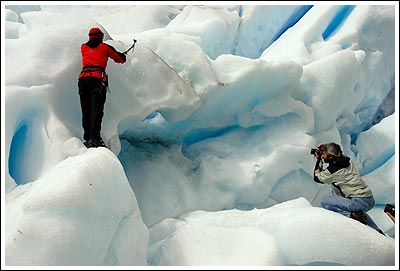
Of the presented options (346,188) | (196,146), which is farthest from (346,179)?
(196,146)

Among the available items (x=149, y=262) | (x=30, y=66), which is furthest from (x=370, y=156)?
(x=30, y=66)

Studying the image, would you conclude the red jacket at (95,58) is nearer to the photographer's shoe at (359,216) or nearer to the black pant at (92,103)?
the black pant at (92,103)

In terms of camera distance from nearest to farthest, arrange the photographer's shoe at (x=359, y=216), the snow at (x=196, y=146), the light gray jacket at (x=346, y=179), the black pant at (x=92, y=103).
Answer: the snow at (x=196, y=146) < the black pant at (x=92, y=103) < the photographer's shoe at (x=359, y=216) < the light gray jacket at (x=346, y=179)

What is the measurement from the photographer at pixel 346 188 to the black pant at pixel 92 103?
5.46ft

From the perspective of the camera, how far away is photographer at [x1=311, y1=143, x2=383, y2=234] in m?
3.17

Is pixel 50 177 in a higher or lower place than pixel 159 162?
higher

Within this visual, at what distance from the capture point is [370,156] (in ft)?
18.3

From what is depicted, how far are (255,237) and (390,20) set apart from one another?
4.73 m

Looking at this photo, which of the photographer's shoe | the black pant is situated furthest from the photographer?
the black pant

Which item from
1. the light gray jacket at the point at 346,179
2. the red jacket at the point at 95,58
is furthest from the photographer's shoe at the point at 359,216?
the red jacket at the point at 95,58

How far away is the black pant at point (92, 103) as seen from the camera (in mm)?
2941

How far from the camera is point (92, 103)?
2.96m

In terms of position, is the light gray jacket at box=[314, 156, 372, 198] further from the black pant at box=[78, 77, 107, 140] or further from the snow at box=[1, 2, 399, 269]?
the black pant at box=[78, 77, 107, 140]

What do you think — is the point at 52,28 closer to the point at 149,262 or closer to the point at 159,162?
the point at 159,162
